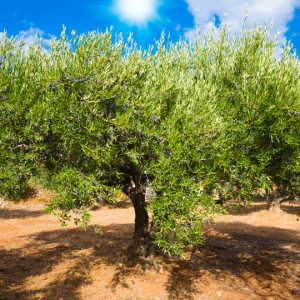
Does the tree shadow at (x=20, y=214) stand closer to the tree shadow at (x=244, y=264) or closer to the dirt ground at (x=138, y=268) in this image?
the dirt ground at (x=138, y=268)

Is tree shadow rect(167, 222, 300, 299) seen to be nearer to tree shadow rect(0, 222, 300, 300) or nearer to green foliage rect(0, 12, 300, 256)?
tree shadow rect(0, 222, 300, 300)

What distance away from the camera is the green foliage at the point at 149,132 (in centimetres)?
796

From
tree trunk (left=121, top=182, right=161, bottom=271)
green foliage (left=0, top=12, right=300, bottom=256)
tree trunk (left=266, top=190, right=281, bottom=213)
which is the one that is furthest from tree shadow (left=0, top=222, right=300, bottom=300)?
tree trunk (left=266, top=190, right=281, bottom=213)

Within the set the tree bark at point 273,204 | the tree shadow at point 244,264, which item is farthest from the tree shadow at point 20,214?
the tree bark at point 273,204

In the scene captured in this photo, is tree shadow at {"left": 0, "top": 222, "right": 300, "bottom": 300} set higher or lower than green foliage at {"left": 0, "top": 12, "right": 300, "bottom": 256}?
lower

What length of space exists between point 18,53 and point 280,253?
21382 mm

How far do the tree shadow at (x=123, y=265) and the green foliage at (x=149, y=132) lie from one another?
6.21 m

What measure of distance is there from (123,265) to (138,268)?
3.58 feet

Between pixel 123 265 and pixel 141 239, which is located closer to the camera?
pixel 123 265

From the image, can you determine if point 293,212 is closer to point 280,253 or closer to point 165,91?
point 280,253

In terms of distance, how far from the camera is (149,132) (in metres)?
8.85

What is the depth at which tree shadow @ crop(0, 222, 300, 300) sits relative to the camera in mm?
12922

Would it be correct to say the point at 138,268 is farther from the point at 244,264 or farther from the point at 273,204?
the point at 273,204

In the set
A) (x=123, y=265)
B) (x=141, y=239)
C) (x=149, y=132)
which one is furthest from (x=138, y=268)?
(x=149, y=132)
